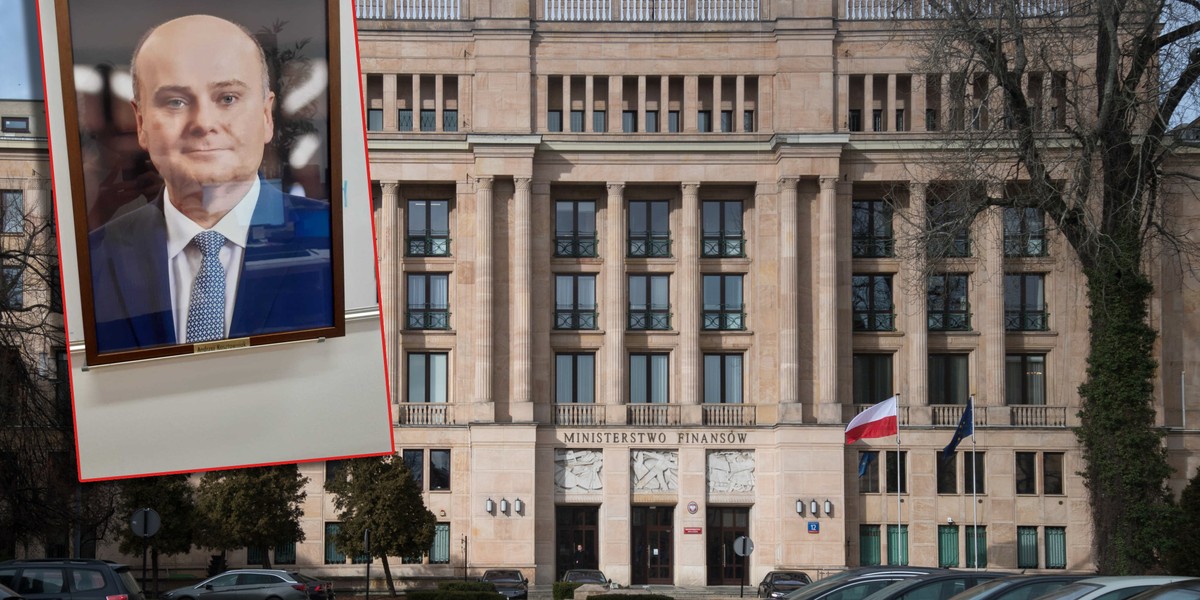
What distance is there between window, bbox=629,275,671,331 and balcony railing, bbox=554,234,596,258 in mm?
→ 1955

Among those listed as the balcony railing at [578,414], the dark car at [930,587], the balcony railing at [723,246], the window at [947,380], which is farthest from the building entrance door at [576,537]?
the dark car at [930,587]

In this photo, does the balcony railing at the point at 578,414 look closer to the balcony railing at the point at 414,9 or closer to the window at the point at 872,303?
the window at the point at 872,303

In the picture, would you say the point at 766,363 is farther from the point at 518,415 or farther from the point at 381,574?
the point at 381,574

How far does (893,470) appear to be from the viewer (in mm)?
57125

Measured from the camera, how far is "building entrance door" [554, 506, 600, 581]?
56.8 meters

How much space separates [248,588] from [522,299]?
20.0 m

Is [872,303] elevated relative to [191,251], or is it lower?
lower

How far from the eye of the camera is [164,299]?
1706 centimetres

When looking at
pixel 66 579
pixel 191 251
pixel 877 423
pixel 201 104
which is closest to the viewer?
pixel 201 104

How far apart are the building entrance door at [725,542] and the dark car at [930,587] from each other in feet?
111

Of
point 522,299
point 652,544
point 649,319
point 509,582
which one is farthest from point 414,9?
point 509,582

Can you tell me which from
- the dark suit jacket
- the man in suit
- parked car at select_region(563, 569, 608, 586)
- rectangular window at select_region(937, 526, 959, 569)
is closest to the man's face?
the man in suit

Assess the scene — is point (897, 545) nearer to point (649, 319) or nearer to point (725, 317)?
point (725, 317)

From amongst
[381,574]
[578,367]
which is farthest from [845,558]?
[381,574]
